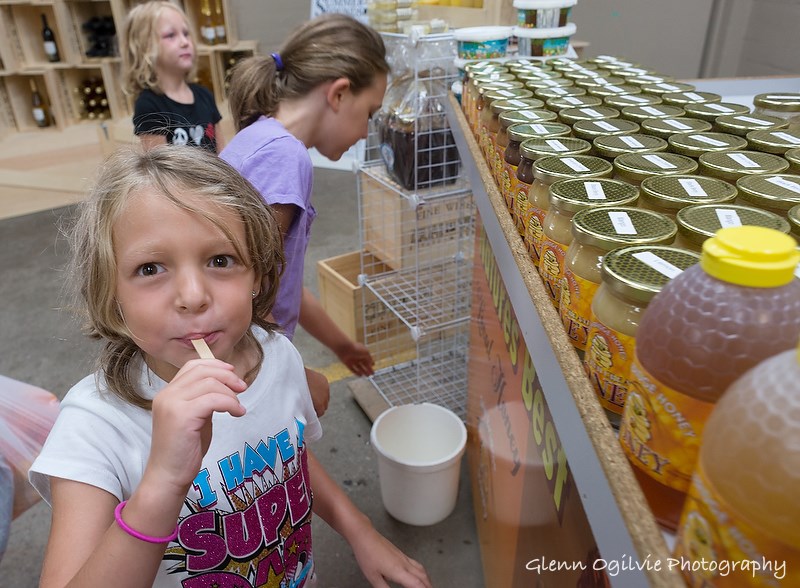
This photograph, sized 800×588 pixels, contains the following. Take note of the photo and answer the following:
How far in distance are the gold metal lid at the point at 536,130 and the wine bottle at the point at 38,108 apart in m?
6.28

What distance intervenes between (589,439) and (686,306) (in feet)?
0.60

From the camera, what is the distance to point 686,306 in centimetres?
51

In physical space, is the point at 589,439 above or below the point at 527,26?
below

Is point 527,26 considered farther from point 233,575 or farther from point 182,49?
point 233,575

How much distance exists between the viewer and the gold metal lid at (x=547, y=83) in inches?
67.6

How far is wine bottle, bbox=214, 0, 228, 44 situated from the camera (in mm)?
5711

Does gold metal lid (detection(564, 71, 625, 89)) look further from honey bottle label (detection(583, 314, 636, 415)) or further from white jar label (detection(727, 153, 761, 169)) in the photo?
honey bottle label (detection(583, 314, 636, 415))

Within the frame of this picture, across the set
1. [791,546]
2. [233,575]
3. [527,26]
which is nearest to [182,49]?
[527,26]

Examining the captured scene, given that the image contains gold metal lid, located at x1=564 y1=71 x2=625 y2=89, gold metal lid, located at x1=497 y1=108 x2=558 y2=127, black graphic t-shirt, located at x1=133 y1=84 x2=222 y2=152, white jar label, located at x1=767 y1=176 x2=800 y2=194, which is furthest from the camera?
black graphic t-shirt, located at x1=133 y1=84 x2=222 y2=152

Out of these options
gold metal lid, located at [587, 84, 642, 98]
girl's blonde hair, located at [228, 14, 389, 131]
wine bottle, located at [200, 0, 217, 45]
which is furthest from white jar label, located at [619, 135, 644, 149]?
wine bottle, located at [200, 0, 217, 45]

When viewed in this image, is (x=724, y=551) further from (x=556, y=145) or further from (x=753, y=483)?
(x=556, y=145)

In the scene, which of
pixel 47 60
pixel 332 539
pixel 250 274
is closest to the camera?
pixel 250 274

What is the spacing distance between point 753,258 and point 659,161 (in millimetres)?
647

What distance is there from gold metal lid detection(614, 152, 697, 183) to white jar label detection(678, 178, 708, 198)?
0.05 meters
